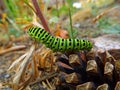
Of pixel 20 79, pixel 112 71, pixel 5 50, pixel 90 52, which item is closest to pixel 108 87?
pixel 112 71

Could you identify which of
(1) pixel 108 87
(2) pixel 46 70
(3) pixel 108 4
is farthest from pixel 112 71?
(3) pixel 108 4

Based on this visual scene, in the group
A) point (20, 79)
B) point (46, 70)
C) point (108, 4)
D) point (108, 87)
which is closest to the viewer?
point (108, 87)

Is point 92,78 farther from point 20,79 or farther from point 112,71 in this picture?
point 20,79

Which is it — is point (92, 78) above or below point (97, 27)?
below

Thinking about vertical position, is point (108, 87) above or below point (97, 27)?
below

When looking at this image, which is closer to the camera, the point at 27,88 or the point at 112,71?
the point at 112,71

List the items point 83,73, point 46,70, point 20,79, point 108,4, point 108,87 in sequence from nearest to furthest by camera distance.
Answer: point 108,87
point 83,73
point 20,79
point 46,70
point 108,4

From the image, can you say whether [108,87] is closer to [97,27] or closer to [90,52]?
[90,52]

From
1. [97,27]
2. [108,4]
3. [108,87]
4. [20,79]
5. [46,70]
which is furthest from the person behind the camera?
[108,4]

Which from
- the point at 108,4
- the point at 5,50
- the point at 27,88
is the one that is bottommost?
the point at 27,88
